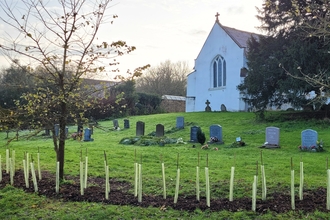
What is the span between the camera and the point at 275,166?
8586mm

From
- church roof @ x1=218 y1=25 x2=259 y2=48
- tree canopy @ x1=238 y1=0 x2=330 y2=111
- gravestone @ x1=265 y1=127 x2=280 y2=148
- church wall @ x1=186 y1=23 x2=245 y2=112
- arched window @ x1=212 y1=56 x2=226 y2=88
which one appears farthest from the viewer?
arched window @ x1=212 y1=56 x2=226 y2=88

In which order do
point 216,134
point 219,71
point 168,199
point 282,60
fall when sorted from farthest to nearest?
point 219,71, point 282,60, point 216,134, point 168,199

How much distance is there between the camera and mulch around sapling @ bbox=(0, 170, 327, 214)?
5.15 meters

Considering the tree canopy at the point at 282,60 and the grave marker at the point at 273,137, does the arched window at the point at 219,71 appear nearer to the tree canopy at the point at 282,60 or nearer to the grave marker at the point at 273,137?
the tree canopy at the point at 282,60

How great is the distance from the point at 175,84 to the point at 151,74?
4.12 m

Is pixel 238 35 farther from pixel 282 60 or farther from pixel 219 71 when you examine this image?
pixel 282 60

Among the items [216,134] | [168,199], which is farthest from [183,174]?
[216,134]

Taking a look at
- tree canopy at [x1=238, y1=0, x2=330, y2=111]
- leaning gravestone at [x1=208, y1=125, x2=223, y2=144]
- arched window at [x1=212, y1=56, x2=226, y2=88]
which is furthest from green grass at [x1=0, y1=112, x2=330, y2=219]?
arched window at [x1=212, y1=56, x2=226, y2=88]

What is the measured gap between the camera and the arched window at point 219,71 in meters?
32.6

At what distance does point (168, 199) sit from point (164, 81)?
42243 millimetres

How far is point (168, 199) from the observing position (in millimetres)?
5672

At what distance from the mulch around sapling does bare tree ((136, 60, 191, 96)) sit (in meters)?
40.0

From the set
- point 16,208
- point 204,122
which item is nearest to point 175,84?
point 204,122

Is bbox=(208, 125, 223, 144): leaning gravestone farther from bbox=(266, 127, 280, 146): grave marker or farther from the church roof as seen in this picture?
the church roof
